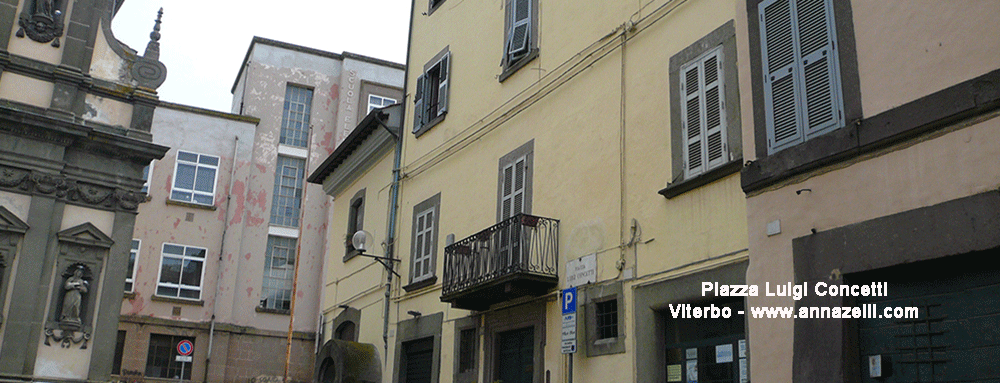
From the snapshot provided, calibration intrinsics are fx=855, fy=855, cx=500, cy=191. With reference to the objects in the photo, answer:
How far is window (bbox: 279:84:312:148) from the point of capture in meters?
Result: 31.4

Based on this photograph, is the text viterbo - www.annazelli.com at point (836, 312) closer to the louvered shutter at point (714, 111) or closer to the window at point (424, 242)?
the louvered shutter at point (714, 111)

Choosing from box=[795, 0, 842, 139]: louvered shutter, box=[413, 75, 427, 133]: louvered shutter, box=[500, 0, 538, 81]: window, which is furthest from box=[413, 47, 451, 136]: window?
box=[795, 0, 842, 139]: louvered shutter

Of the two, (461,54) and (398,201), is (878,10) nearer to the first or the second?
(461,54)

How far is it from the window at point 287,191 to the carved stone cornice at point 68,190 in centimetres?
1161

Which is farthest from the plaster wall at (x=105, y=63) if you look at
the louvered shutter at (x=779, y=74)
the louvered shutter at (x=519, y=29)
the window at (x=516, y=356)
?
the louvered shutter at (x=779, y=74)

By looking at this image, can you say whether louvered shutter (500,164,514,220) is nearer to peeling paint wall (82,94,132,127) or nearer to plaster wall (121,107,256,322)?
peeling paint wall (82,94,132,127)

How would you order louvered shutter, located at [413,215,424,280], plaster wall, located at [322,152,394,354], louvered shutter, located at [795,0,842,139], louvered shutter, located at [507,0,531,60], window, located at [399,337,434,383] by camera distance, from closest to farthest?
louvered shutter, located at [795,0,842,139] → louvered shutter, located at [507,0,531,60] → window, located at [399,337,434,383] → louvered shutter, located at [413,215,424,280] → plaster wall, located at [322,152,394,354]

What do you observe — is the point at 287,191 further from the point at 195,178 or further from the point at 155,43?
the point at 155,43

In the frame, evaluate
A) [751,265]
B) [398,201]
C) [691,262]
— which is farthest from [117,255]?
[751,265]

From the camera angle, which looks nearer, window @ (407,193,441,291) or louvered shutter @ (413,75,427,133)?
window @ (407,193,441,291)

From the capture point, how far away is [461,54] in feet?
53.7

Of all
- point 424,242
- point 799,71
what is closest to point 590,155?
point 799,71

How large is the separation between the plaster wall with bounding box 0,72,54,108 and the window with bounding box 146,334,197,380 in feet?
37.9

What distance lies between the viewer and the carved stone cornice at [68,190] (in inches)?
677
